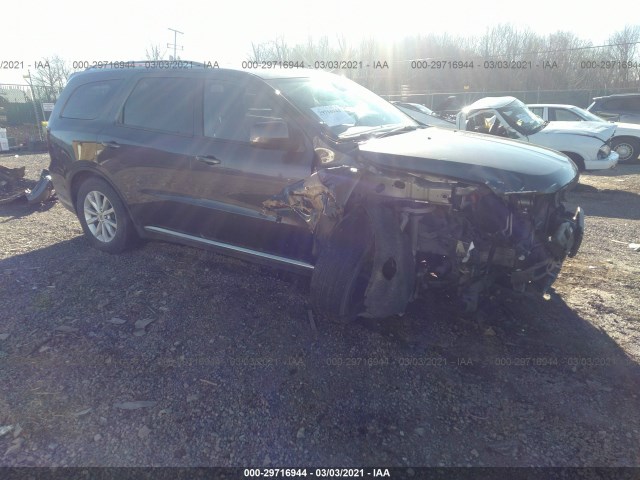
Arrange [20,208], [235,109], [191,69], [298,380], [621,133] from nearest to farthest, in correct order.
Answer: [298,380]
[235,109]
[191,69]
[20,208]
[621,133]

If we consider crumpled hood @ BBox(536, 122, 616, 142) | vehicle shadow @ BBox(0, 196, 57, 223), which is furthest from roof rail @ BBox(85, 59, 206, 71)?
crumpled hood @ BBox(536, 122, 616, 142)

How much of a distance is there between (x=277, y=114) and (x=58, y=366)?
92.6 inches

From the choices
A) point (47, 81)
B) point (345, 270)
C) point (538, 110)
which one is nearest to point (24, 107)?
point (47, 81)

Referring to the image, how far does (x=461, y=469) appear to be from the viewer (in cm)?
216

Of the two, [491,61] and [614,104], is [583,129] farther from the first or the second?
[491,61]

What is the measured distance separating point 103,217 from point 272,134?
2490mm

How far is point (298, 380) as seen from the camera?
2.79m

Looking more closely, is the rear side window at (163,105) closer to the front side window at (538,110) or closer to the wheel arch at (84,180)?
the wheel arch at (84,180)

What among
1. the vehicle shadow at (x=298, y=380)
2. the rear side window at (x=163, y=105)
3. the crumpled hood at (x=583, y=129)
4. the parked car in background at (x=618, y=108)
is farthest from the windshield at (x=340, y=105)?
the parked car in background at (x=618, y=108)

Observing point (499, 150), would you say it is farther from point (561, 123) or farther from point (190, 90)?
point (561, 123)

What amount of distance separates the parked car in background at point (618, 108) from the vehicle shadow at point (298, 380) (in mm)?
13681

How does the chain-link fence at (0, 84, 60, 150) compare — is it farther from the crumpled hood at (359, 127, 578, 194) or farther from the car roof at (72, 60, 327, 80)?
the crumpled hood at (359, 127, 578, 194)

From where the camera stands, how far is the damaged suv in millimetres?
2906

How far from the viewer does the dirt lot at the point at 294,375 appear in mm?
2287
